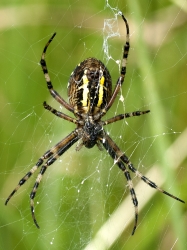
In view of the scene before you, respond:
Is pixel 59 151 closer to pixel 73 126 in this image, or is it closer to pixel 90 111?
pixel 73 126

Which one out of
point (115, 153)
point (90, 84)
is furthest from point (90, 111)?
point (115, 153)

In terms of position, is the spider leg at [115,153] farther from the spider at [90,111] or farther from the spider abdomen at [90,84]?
the spider abdomen at [90,84]

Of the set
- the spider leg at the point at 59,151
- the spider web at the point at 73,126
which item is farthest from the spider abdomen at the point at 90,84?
the spider leg at the point at 59,151

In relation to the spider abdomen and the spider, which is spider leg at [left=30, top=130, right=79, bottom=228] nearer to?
the spider

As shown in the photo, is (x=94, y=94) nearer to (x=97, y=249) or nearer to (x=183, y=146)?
(x=183, y=146)

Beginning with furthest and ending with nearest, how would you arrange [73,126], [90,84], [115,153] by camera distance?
[73,126]
[115,153]
[90,84]

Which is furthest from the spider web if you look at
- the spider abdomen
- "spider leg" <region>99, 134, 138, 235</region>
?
the spider abdomen

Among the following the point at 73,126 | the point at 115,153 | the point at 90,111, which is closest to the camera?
the point at 90,111
